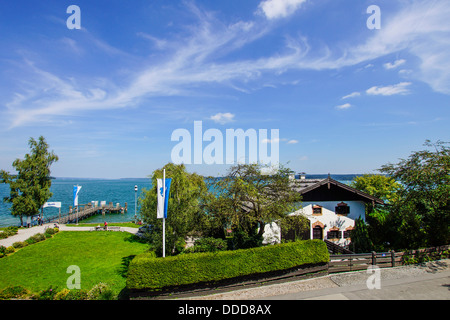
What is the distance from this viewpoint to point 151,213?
19359 millimetres

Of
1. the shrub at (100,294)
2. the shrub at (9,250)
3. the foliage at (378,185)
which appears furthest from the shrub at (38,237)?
the foliage at (378,185)

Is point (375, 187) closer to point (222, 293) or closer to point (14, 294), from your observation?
point (222, 293)

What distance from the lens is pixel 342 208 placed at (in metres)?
23.6

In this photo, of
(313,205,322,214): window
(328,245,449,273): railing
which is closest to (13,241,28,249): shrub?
(328,245,449,273): railing

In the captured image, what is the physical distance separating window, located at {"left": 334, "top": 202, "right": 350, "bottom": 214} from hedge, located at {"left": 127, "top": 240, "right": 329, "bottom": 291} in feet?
29.8

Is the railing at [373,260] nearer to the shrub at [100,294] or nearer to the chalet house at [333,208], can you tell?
the chalet house at [333,208]

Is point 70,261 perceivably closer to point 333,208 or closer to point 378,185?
point 333,208

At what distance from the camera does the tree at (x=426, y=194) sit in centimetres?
1664

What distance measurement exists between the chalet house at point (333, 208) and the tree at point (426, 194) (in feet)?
13.8

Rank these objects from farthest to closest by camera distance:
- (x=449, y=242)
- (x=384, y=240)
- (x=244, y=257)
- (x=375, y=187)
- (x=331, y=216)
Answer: (x=375, y=187) < (x=331, y=216) < (x=384, y=240) < (x=449, y=242) < (x=244, y=257)

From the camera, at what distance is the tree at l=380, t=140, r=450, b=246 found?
16.6m

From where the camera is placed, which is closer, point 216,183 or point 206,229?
point 216,183
